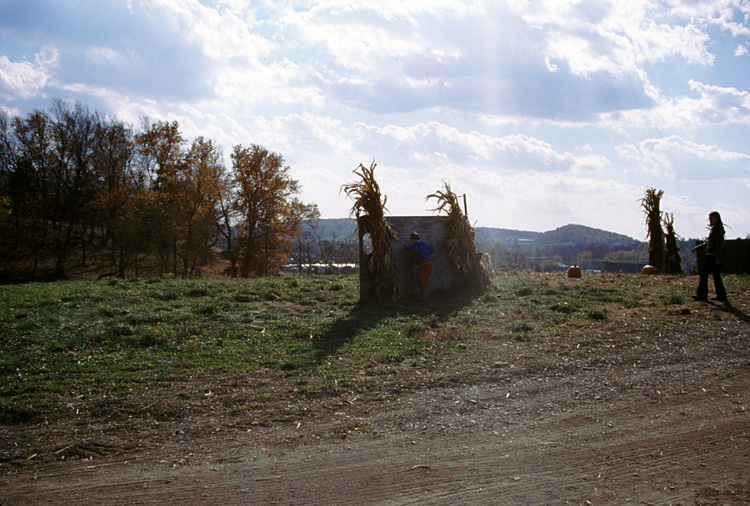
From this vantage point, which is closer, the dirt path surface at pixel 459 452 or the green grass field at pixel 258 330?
the dirt path surface at pixel 459 452

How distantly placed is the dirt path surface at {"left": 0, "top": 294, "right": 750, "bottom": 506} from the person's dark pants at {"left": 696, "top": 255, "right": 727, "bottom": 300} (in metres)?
5.51

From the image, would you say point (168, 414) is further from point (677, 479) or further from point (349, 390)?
point (677, 479)

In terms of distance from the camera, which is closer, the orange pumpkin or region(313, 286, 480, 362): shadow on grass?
region(313, 286, 480, 362): shadow on grass

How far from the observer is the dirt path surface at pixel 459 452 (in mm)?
3537

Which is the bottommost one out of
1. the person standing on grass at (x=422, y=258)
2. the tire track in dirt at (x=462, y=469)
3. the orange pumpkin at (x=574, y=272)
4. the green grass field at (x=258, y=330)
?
the tire track in dirt at (x=462, y=469)

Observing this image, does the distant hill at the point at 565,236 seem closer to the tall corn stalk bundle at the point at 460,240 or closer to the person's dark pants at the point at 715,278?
the tall corn stalk bundle at the point at 460,240

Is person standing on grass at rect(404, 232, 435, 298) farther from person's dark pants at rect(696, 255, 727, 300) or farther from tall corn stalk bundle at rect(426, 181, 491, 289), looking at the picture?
person's dark pants at rect(696, 255, 727, 300)

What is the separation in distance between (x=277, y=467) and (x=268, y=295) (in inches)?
330

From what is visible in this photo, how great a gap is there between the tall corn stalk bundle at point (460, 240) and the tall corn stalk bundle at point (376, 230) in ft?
7.02

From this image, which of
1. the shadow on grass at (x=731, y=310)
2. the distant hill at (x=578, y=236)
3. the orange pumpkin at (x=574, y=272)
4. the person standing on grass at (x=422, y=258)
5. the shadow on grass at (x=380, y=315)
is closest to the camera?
the shadow on grass at (x=380, y=315)

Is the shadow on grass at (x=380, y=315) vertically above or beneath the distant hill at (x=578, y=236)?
beneath

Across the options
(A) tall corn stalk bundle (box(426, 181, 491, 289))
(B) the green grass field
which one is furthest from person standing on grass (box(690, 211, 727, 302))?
(A) tall corn stalk bundle (box(426, 181, 491, 289))

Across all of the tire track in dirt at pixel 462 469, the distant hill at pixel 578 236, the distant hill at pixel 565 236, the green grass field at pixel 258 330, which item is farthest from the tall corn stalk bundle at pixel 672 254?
the distant hill at pixel 578 236

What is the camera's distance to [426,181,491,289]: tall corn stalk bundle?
43.2 ft
